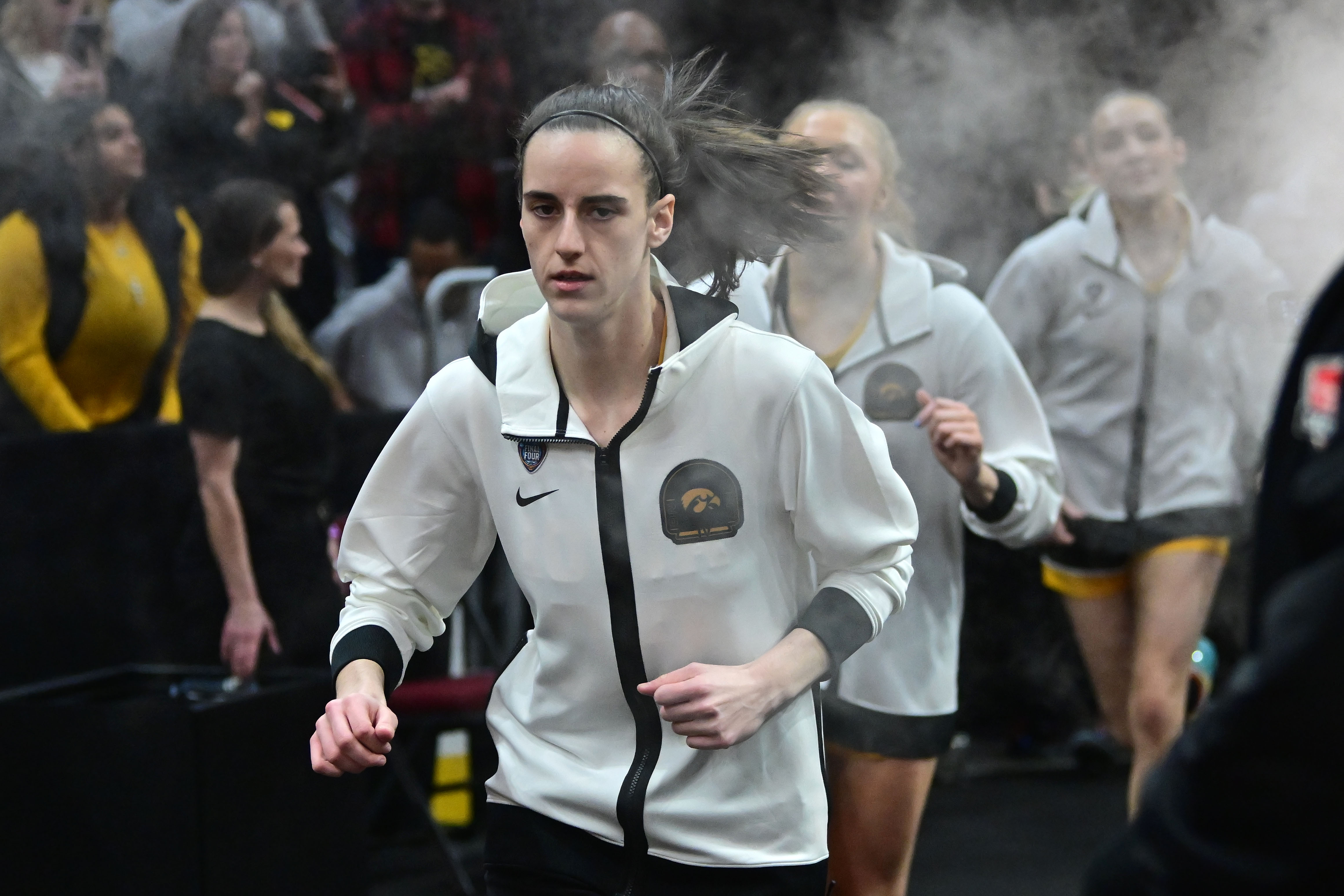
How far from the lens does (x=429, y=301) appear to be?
15.1 ft

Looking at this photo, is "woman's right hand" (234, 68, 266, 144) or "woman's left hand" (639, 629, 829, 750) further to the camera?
"woman's right hand" (234, 68, 266, 144)

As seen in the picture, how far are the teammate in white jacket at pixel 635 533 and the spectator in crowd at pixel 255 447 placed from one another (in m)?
1.83

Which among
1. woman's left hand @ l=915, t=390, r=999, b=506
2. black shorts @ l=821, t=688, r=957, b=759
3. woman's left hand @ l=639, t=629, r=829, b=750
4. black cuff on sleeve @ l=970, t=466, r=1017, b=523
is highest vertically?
woman's left hand @ l=915, t=390, r=999, b=506

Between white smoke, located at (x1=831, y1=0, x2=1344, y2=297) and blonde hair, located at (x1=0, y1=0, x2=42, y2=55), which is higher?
blonde hair, located at (x1=0, y1=0, x2=42, y2=55)

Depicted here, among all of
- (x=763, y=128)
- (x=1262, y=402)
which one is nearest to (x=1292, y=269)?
(x=1262, y=402)

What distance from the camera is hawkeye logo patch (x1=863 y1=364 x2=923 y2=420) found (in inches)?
119

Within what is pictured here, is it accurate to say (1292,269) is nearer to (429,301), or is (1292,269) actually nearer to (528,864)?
(429,301)

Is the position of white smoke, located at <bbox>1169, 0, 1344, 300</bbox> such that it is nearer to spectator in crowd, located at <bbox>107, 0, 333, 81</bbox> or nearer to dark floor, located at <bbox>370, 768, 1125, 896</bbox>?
dark floor, located at <bbox>370, 768, 1125, 896</bbox>

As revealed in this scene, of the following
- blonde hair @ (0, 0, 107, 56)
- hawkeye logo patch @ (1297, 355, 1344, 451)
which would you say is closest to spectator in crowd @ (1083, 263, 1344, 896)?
hawkeye logo patch @ (1297, 355, 1344, 451)

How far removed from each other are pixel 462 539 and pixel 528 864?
457mm

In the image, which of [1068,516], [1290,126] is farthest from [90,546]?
[1290,126]

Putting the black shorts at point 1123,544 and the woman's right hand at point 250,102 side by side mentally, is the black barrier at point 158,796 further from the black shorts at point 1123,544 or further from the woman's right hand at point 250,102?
the black shorts at point 1123,544

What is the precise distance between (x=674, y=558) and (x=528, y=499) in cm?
21

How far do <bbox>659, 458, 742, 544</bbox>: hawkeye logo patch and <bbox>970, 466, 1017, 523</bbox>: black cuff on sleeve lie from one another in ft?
3.01
